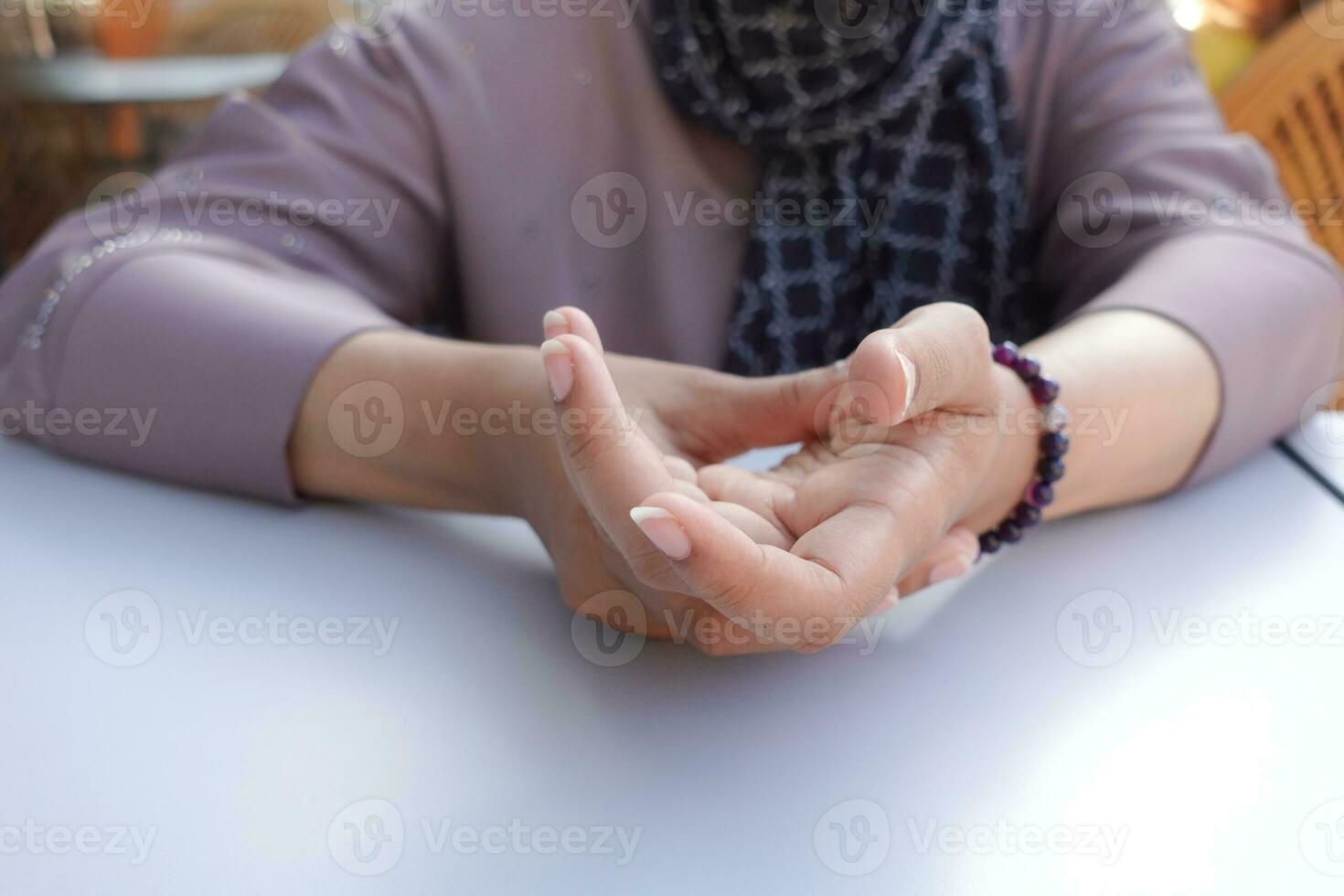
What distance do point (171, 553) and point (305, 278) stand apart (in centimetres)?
21

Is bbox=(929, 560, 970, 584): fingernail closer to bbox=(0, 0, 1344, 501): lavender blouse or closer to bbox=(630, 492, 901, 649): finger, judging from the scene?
bbox=(630, 492, 901, 649): finger

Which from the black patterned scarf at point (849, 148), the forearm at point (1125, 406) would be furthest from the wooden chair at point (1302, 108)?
the forearm at point (1125, 406)

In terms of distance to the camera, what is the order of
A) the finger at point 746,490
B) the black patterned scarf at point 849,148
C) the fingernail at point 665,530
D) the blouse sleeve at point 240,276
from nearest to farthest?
the fingernail at point 665,530 < the finger at point 746,490 < the blouse sleeve at point 240,276 < the black patterned scarf at point 849,148

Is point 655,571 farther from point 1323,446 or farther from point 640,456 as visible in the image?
point 1323,446

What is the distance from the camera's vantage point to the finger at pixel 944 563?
1.57ft

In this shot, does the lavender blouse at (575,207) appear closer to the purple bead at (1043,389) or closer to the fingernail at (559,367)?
the purple bead at (1043,389)

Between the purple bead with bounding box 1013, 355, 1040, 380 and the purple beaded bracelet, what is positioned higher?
the purple bead with bounding box 1013, 355, 1040, 380

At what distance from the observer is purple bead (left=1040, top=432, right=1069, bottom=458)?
52cm

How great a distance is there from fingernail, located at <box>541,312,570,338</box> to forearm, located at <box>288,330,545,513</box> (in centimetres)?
12

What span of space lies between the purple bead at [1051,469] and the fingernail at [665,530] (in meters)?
0.25

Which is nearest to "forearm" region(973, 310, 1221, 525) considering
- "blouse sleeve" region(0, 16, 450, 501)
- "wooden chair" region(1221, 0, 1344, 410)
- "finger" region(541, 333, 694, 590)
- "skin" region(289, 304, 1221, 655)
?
"skin" region(289, 304, 1221, 655)

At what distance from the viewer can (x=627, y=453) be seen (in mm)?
391

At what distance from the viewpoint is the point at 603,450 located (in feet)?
1.27

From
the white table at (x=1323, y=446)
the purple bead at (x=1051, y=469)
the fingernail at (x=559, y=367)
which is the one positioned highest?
the fingernail at (x=559, y=367)
